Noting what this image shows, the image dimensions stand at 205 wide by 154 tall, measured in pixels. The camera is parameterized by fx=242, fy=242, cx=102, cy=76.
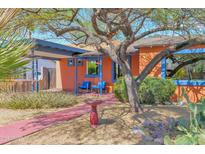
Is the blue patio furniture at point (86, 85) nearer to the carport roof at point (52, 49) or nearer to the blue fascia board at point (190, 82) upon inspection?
the carport roof at point (52, 49)

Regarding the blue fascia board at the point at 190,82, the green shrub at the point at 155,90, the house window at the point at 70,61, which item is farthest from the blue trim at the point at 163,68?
the house window at the point at 70,61

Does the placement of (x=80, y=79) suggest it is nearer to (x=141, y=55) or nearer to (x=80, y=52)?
(x=80, y=52)

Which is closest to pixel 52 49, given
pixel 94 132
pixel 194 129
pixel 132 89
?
pixel 132 89

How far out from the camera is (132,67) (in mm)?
17906

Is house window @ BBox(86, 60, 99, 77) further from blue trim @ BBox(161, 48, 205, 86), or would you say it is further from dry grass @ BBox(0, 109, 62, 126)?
dry grass @ BBox(0, 109, 62, 126)

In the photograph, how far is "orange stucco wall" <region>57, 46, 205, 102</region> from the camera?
41.3 ft

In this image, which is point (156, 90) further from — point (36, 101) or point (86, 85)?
point (86, 85)

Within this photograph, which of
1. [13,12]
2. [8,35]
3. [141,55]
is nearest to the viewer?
[13,12]

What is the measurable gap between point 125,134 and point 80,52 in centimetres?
1345

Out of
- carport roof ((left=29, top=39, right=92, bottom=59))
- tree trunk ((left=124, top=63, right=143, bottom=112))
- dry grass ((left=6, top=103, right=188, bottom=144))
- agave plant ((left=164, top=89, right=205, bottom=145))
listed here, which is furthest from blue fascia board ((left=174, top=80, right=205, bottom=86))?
carport roof ((left=29, top=39, right=92, bottom=59))
